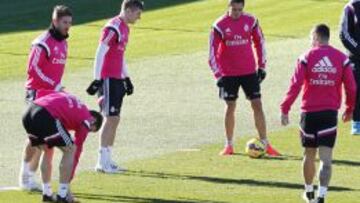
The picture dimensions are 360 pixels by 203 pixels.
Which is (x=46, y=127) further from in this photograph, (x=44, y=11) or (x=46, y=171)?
(x=44, y=11)

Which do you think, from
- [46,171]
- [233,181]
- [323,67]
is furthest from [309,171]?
[46,171]

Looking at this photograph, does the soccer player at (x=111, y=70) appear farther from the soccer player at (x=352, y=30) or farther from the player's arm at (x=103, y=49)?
the soccer player at (x=352, y=30)

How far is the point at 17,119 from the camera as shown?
1962cm

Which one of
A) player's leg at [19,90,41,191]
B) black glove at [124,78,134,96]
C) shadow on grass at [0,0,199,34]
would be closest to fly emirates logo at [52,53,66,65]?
player's leg at [19,90,41,191]

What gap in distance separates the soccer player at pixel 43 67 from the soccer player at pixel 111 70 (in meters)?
1.13

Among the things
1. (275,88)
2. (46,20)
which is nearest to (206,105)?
(275,88)

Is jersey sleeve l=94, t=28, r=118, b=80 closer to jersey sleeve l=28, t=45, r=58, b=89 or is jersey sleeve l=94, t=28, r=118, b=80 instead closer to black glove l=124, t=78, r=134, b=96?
black glove l=124, t=78, r=134, b=96

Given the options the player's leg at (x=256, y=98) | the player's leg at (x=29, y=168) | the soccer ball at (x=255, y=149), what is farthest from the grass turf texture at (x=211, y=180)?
the player's leg at (x=256, y=98)

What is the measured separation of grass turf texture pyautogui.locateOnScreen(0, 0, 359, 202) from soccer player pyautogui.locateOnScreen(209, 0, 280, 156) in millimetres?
566

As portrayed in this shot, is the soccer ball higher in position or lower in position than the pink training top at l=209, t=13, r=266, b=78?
lower

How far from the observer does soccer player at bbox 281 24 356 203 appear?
12.9 meters

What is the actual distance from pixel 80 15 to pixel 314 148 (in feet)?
79.3

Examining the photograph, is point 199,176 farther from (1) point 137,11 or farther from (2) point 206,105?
(2) point 206,105

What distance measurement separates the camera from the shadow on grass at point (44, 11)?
115 feet
